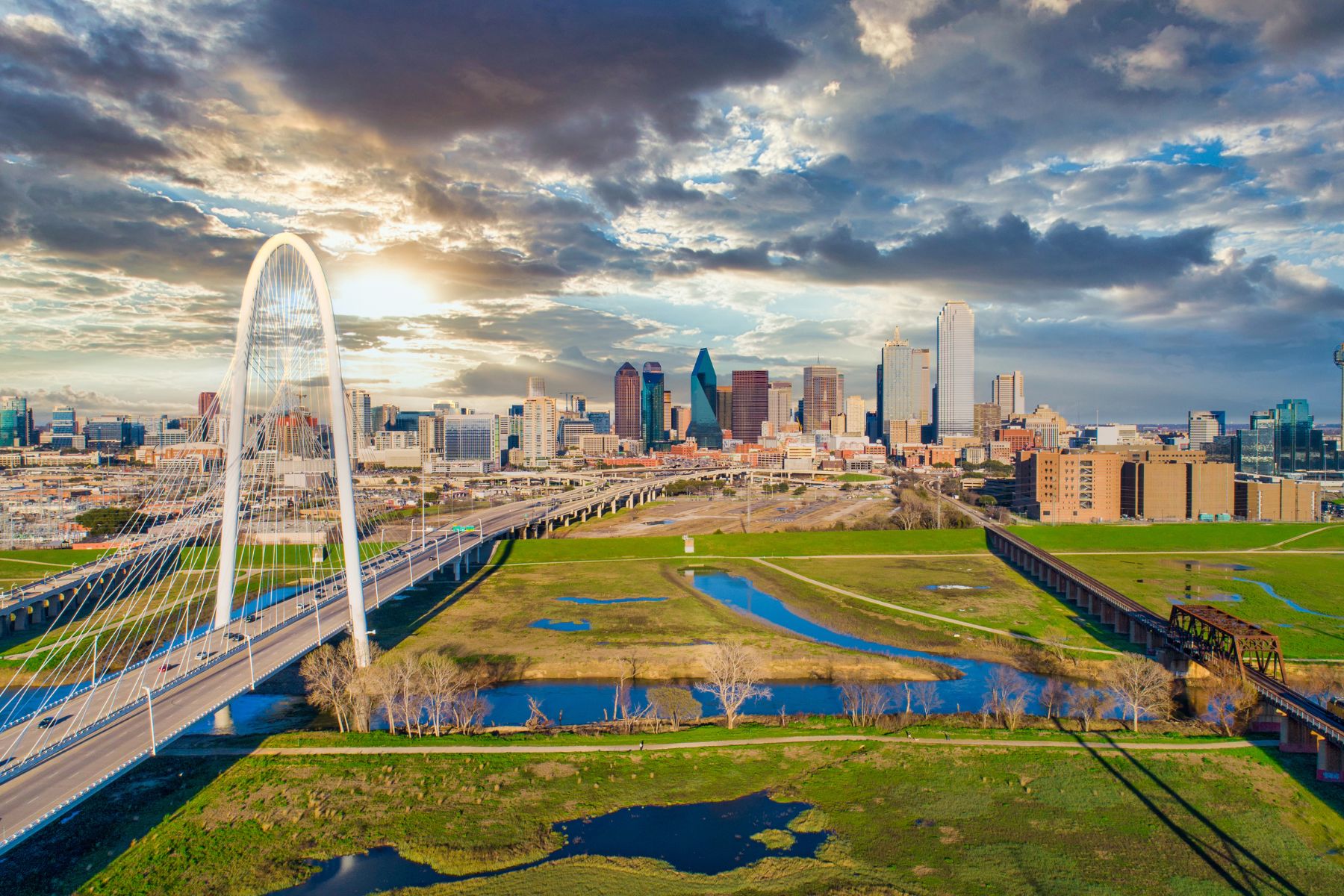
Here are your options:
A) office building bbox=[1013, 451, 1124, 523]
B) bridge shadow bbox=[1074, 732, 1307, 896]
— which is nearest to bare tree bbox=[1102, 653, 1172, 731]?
bridge shadow bbox=[1074, 732, 1307, 896]

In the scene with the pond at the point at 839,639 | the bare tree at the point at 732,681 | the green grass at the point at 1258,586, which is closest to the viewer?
the bare tree at the point at 732,681

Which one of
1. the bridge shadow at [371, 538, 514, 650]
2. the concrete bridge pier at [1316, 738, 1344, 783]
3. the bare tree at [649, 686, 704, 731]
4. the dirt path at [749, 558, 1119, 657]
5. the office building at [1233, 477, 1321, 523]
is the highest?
the office building at [1233, 477, 1321, 523]

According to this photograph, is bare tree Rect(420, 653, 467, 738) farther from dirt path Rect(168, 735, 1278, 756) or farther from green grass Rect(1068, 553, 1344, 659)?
green grass Rect(1068, 553, 1344, 659)

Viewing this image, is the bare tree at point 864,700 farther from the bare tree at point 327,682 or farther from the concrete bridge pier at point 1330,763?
the bare tree at point 327,682

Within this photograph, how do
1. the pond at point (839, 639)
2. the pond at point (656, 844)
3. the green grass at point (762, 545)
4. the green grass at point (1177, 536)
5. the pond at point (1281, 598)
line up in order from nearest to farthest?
the pond at point (656, 844) → the pond at point (839, 639) → the pond at point (1281, 598) → the green grass at point (762, 545) → the green grass at point (1177, 536)

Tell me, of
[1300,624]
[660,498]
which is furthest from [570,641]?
[660,498]

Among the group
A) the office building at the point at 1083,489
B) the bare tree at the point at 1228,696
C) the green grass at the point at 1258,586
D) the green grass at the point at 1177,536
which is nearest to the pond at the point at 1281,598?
the green grass at the point at 1258,586
